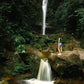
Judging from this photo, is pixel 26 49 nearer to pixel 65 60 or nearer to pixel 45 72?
pixel 45 72

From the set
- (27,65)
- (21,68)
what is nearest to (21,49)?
(27,65)

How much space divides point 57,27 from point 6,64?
1153cm

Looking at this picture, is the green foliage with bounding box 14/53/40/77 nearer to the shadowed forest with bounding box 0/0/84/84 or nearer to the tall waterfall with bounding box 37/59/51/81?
Answer: the shadowed forest with bounding box 0/0/84/84

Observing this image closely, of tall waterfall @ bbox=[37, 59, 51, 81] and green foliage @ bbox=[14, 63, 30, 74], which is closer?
tall waterfall @ bbox=[37, 59, 51, 81]

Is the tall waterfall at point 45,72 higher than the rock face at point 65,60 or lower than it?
lower

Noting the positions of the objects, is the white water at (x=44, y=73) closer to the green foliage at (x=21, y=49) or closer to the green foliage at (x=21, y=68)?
the green foliage at (x=21, y=68)

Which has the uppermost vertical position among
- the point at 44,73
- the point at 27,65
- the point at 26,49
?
the point at 26,49

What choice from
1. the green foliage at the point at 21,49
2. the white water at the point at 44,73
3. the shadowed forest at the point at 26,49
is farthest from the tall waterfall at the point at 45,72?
the green foliage at the point at 21,49

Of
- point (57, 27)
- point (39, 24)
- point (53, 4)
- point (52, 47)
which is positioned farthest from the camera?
point (53, 4)

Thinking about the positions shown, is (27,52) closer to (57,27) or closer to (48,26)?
(57,27)

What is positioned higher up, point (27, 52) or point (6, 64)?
point (27, 52)

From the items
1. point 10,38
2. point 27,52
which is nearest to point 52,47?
point 27,52

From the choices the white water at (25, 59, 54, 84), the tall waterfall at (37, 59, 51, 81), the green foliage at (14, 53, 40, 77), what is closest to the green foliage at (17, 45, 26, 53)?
the green foliage at (14, 53, 40, 77)

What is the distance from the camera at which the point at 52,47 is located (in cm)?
1261
